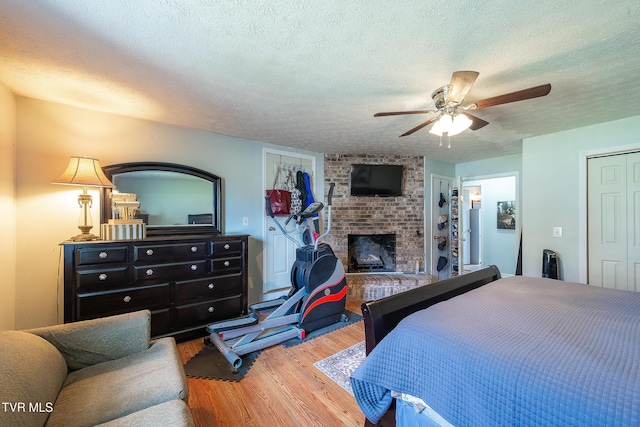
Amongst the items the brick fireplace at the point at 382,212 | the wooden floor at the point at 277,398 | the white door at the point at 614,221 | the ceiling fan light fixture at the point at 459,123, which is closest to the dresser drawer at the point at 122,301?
the wooden floor at the point at 277,398

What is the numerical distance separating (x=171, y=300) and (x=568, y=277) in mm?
4433

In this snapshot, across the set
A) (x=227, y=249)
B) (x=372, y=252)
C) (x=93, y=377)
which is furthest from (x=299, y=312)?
(x=372, y=252)

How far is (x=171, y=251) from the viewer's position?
7.90ft

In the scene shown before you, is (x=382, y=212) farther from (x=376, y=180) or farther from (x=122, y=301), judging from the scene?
(x=122, y=301)

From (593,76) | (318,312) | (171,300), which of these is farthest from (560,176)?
(171,300)

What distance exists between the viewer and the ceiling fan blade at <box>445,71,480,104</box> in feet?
4.76

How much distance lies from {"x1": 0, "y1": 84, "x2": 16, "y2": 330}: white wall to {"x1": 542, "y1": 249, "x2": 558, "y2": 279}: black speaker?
5.29 metres

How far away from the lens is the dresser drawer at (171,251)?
226 cm

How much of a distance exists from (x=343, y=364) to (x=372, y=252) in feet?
8.65

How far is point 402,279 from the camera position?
3941 mm

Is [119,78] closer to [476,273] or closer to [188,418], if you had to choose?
[188,418]

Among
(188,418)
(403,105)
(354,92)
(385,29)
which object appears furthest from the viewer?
(403,105)

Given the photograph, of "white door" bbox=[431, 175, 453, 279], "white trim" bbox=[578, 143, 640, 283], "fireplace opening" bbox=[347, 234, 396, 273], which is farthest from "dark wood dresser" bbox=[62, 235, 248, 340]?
"white trim" bbox=[578, 143, 640, 283]

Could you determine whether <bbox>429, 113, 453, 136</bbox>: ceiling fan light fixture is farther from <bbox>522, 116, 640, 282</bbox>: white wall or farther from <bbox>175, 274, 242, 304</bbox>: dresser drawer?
<bbox>175, 274, 242, 304</bbox>: dresser drawer
